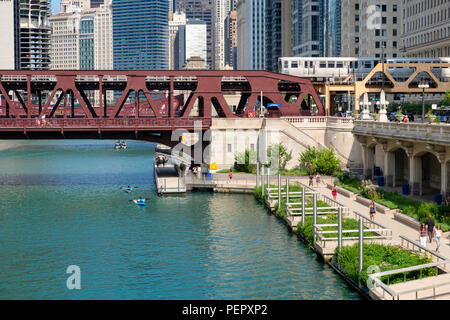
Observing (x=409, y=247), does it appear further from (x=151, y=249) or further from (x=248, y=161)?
(x=248, y=161)

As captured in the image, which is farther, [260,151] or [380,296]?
[260,151]

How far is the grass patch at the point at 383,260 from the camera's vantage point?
37.6 m

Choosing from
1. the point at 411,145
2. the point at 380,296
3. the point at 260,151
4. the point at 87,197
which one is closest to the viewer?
the point at 380,296

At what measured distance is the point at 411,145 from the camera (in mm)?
65375

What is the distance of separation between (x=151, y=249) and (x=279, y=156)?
38765 mm

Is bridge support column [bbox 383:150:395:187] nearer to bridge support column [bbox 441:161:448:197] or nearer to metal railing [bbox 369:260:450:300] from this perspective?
bridge support column [bbox 441:161:448:197]

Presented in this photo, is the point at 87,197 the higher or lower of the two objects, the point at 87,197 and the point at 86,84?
the lower

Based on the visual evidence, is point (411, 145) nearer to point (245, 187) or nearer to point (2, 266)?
point (245, 187)

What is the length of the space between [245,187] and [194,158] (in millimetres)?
13896

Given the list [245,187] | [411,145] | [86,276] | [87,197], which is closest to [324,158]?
[245,187]

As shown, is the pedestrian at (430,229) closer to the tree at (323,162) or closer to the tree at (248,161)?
the tree at (323,162)

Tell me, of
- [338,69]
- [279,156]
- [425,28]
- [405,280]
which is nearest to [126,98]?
[279,156]

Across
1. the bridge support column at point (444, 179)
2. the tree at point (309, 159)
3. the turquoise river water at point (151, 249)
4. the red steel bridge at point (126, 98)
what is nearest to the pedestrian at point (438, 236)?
the turquoise river water at point (151, 249)
